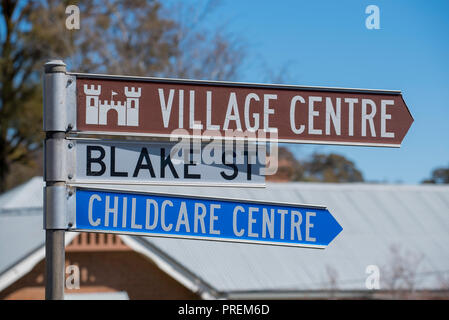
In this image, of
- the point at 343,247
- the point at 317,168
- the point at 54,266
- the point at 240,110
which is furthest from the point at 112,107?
the point at 317,168

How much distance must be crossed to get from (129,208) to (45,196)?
385 mm

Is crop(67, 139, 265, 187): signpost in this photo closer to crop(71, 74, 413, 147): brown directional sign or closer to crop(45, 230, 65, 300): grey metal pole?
crop(71, 74, 413, 147): brown directional sign

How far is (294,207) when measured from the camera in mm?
3363

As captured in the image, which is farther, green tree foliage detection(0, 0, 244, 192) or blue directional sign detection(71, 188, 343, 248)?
green tree foliage detection(0, 0, 244, 192)

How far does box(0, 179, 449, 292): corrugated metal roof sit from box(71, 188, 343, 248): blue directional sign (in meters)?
9.55

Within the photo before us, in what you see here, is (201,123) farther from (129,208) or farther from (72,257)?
(72,257)

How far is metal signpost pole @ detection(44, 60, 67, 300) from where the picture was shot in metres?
3.04

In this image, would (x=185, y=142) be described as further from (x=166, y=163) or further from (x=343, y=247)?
(x=343, y=247)

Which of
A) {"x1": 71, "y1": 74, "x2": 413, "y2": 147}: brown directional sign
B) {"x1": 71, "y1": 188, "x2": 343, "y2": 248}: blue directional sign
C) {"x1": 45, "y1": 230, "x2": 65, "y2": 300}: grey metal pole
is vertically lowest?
{"x1": 45, "y1": 230, "x2": 65, "y2": 300}: grey metal pole

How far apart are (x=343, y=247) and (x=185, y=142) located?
13457 mm

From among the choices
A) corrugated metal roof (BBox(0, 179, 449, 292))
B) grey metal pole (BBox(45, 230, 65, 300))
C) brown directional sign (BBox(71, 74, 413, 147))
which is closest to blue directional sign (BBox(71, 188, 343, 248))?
grey metal pole (BBox(45, 230, 65, 300))

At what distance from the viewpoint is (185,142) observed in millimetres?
3299

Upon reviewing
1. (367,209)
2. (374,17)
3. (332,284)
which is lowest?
(332,284)
